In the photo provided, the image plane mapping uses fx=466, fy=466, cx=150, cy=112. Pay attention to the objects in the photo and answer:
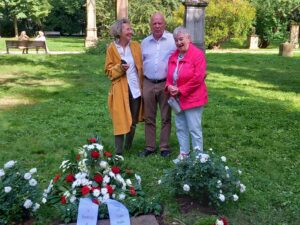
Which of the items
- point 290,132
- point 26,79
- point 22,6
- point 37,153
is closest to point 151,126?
point 37,153

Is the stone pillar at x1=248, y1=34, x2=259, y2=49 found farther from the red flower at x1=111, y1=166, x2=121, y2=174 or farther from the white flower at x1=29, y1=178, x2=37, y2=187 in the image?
the white flower at x1=29, y1=178, x2=37, y2=187

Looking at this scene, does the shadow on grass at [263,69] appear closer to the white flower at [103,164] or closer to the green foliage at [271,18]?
the white flower at [103,164]

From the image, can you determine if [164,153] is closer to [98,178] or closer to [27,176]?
[98,178]

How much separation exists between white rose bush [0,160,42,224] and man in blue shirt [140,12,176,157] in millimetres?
2254

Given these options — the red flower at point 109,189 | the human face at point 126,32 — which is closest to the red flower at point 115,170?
the red flower at point 109,189

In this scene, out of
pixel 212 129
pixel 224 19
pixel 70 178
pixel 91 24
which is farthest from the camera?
pixel 91 24

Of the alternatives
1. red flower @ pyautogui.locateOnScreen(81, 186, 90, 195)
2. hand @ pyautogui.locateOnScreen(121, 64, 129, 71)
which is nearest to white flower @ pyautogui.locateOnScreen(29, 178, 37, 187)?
red flower @ pyautogui.locateOnScreen(81, 186, 90, 195)

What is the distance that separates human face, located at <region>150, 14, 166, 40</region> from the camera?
18.6 feet

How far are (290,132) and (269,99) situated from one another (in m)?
3.10

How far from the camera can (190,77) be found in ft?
17.3

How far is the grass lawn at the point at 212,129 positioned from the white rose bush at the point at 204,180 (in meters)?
0.17

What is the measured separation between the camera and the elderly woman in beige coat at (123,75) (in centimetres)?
576

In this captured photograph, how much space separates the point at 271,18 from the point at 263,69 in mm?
→ 17173

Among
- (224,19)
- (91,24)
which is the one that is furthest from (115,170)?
(91,24)
